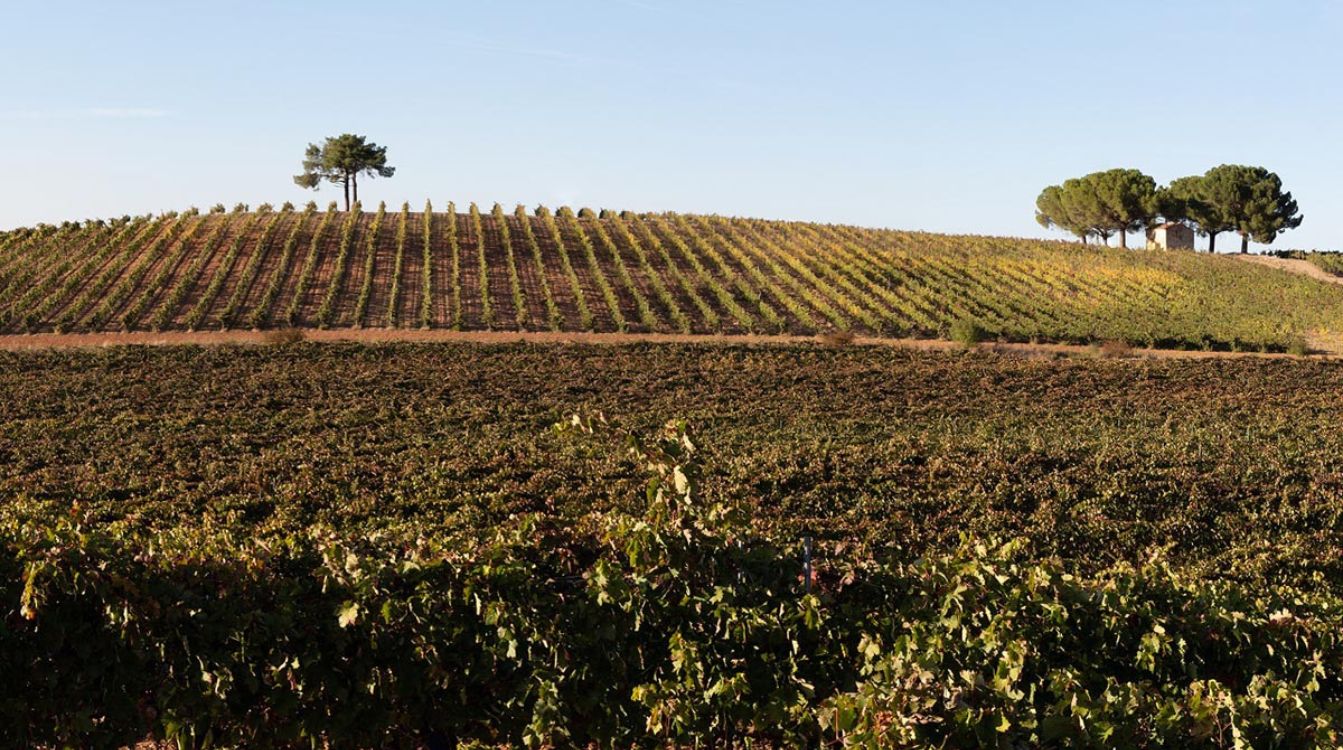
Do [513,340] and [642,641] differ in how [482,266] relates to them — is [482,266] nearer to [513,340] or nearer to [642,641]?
[513,340]

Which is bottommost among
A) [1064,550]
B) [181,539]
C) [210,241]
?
[1064,550]

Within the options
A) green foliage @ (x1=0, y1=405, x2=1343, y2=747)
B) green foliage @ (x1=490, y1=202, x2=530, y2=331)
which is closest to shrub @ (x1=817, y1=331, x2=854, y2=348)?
green foliage @ (x1=490, y1=202, x2=530, y2=331)

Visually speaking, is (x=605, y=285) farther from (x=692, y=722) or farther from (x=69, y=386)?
(x=692, y=722)

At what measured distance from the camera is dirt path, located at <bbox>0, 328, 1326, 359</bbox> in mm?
43625

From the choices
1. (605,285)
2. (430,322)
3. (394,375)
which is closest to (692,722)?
(394,375)

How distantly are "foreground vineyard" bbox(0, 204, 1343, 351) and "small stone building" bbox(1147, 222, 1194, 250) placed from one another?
12141 mm

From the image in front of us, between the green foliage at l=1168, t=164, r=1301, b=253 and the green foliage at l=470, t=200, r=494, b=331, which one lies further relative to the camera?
the green foliage at l=1168, t=164, r=1301, b=253

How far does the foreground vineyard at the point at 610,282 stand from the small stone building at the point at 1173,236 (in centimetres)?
1214

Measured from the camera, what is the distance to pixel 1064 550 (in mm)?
16516

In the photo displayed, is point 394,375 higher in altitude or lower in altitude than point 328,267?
lower

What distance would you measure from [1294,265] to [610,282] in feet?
166

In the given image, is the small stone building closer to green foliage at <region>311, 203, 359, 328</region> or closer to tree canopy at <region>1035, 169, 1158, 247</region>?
tree canopy at <region>1035, 169, 1158, 247</region>

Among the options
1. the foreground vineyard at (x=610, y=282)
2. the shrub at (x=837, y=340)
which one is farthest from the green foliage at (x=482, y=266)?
the shrub at (x=837, y=340)

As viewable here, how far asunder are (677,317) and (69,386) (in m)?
26.4
